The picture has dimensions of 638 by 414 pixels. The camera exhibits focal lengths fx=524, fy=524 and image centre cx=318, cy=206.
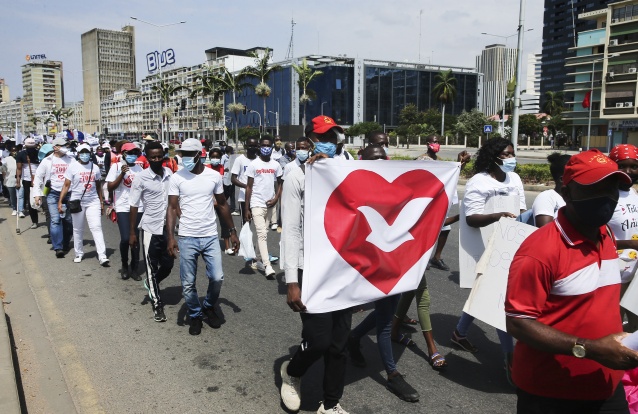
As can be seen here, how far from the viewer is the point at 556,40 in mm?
147875

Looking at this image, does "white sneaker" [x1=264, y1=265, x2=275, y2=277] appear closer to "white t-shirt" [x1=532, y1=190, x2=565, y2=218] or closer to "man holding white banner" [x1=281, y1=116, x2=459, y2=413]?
"man holding white banner" [x1=281, y1=116, x2=459, y2=413]

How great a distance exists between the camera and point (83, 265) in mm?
8094

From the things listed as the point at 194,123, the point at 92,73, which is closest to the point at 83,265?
the point at 194,123

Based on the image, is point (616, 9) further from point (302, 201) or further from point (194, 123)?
point (194, 123)

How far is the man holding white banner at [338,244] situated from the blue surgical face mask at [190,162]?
195 cm

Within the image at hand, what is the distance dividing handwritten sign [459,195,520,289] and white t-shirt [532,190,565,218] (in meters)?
0.41

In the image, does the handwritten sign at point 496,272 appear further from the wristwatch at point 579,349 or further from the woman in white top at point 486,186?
the wristwatch at point 579,349

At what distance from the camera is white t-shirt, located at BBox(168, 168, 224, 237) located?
16.9 ft

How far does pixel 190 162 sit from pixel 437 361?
2971 millimetres

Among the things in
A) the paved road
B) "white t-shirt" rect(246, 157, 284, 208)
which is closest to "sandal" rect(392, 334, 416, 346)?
the paved road

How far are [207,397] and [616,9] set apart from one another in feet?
281

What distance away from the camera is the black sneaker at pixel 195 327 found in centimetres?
518

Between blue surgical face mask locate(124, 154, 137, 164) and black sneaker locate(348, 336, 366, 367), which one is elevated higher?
blue surgical face mask locate(124, 154, 137, 164)

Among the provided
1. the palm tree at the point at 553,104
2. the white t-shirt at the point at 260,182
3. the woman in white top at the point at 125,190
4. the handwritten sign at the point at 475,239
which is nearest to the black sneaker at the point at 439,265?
the white t-shirt at the point at 260,182
